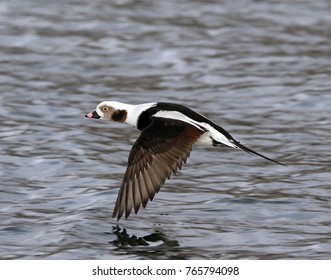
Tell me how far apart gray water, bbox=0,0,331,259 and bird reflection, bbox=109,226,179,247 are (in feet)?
0.04

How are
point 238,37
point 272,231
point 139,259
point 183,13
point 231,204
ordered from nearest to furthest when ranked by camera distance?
point 139,259
point 272,231
point 231,204
point 238,37
point 183,13

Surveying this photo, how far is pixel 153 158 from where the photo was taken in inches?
265

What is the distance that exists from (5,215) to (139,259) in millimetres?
1259

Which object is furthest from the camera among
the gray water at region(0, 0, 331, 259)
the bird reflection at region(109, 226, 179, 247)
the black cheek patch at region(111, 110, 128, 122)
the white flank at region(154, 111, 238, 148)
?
the black cheek patch at region(111, 110, 128, 122)

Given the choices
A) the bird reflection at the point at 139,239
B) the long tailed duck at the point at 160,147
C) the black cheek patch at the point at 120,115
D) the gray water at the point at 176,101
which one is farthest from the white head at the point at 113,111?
the bird reflection at the point at 139,239

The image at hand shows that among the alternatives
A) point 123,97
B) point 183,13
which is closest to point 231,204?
point 123,97

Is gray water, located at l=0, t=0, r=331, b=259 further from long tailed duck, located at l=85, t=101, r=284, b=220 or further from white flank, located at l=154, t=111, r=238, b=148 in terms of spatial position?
white flank, located at l=154, t=111, r=238, b=148

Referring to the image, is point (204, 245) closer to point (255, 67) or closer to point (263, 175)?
point (263, 175)

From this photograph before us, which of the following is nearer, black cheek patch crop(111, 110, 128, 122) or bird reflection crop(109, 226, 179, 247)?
bird reflection crop(109, 226, 179, 247)

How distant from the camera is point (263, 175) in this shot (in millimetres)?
7898

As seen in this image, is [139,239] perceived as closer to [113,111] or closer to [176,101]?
[113,111]

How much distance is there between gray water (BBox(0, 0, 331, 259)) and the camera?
650cm

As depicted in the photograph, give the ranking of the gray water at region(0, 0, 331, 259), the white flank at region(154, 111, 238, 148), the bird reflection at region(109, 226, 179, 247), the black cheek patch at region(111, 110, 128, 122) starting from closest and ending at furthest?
the bird reflection at region(109, 226, 179, 247) → the gray water at region(0, 0, 331, 259) → the white flank at region(154, 111, 238, 148) → the black cheek patch at region(111, 110, 128, 122)

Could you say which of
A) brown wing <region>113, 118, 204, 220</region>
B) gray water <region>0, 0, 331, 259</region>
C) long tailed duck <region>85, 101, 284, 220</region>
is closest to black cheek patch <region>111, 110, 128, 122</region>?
long tailed duck <region>85, 101, 284, 220</region>
